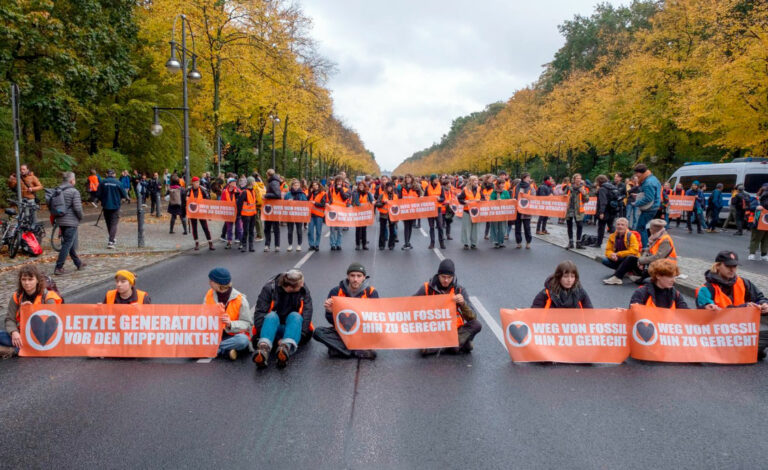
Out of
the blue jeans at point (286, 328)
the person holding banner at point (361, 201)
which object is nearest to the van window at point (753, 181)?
the person holding banner at point (361, 201)

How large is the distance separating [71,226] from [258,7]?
1777 centimetres

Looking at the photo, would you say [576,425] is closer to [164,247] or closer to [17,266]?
[17,266]

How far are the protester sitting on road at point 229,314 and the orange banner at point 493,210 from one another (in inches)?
391

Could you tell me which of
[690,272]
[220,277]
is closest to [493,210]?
[690,272]

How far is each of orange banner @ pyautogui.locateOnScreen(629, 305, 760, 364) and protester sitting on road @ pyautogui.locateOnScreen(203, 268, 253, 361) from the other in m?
4.20

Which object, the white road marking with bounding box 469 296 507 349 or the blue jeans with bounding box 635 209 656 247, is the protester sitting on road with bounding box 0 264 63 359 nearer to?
the white road marking with bounding box 469 296 507 349

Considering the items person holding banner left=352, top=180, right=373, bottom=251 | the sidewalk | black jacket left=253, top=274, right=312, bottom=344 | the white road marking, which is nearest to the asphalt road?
the white road marking

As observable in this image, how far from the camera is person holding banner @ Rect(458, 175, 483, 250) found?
1507 centimetres

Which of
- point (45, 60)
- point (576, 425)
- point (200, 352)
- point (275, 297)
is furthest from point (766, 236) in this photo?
point (45, 60)

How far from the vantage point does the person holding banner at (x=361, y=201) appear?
50.1ft

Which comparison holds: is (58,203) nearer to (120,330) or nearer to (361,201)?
(120,330)

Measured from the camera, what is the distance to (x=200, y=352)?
5797 millimetres

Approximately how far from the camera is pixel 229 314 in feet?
19.6

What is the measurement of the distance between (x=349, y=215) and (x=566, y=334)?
32.7 feet
